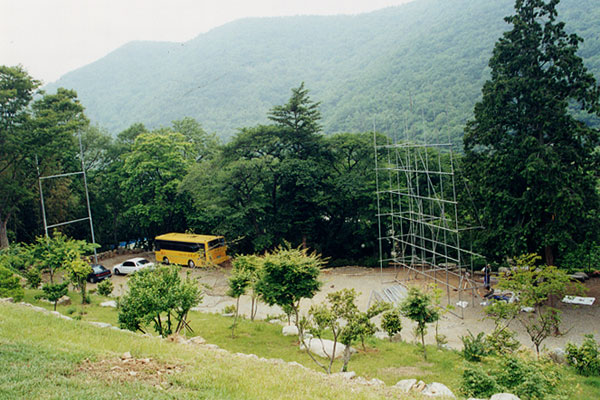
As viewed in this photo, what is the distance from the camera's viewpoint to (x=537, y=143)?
47.1 feet

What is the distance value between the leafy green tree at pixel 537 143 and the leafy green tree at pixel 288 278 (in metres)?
7.64

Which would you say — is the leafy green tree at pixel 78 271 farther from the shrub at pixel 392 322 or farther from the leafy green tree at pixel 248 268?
the shrub at pixel 392 322

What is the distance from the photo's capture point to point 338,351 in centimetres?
1051

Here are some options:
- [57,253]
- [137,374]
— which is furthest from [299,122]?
[137,374]

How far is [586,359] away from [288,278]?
6728 millimetres

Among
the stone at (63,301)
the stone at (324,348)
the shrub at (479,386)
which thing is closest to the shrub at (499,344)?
the shrub at (479,386)

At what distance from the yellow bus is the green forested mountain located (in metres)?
11.9

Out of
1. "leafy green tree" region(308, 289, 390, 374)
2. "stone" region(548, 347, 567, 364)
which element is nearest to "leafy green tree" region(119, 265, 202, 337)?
"leafy green tree" region(308, 289, 390, 374)

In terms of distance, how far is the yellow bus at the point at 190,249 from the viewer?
2322 centimetres

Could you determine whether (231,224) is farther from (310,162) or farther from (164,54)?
(164,54)

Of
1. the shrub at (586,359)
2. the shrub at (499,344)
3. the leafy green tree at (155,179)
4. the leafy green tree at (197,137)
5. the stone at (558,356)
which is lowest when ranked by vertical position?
the stone at (558,356)

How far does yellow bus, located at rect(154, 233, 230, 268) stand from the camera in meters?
23.2

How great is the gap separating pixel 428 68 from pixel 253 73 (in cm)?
2725

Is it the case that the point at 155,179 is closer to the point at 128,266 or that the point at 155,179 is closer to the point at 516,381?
the point at 128,266
